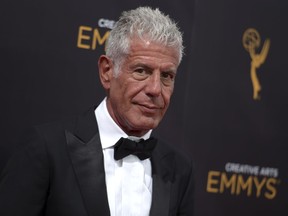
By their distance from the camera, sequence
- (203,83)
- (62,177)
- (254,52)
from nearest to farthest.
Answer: (62,177)
(203,83)
(254,52)

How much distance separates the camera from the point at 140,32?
63.8 inches

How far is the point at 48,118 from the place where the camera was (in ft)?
7.91

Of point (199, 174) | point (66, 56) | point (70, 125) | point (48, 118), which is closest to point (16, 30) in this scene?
point (66, 56)

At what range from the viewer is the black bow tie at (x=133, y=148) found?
169cm

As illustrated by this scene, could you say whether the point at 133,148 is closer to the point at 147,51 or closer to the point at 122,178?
the point at 122,178

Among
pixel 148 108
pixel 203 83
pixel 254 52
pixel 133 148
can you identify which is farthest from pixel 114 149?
pixel 254 52

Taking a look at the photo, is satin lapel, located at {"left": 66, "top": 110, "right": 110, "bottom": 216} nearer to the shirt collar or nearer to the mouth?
the shirt collar

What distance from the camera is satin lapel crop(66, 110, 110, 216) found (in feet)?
5.25

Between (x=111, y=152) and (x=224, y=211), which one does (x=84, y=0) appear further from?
(x=224, y=211)

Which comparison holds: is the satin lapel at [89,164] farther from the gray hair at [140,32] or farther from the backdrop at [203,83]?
the backdrop at [203,83]

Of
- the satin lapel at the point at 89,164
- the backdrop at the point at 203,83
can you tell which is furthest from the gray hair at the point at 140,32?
the backdrop at the point at 203,83

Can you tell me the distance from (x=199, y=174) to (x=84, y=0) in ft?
3.40

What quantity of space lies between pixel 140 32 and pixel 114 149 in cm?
38

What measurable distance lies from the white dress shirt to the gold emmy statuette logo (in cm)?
121
